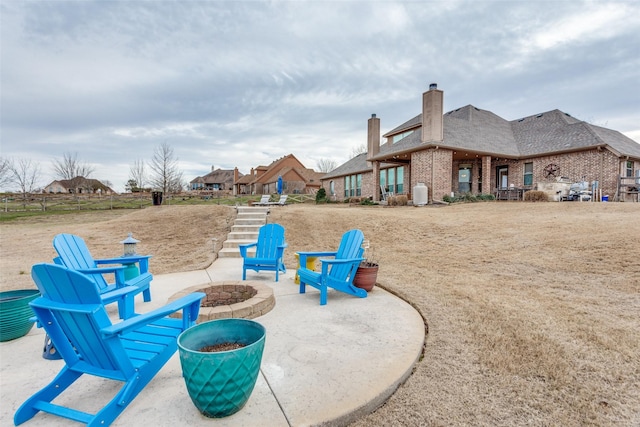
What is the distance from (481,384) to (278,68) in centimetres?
1281

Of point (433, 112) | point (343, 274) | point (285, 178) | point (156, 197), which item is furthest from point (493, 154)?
point (285, 178)

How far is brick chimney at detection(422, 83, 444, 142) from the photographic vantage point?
15.4m

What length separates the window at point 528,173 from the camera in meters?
17.2

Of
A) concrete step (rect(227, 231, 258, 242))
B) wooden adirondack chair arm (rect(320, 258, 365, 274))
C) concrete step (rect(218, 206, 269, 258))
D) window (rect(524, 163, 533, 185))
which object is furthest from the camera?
window (rect(524, 163, 533, 185))

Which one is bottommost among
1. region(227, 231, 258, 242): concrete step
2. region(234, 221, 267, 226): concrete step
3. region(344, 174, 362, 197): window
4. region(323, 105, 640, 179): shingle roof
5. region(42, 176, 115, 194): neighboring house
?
region(227, 231, 258, 242): concrete step

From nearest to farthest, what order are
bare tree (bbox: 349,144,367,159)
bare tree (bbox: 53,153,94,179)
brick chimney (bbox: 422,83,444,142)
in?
brick chimney (bbox: 422,83,444,142) → bare tree (bbox: 53,153,94,179) → bare tree (bbox: 349,144,367,159)

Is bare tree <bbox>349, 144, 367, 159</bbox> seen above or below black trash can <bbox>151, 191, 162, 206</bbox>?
above

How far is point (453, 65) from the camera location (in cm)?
1323

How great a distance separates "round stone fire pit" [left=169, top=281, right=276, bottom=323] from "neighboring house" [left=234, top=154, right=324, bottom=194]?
35.7m

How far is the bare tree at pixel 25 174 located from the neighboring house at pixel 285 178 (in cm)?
2316

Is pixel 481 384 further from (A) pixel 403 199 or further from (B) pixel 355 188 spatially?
(B) pixel 355 188

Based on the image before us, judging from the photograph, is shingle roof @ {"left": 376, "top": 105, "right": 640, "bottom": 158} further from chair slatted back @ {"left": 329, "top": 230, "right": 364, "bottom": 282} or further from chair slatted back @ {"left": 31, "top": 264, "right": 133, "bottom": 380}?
chair slatted back @ {"left": 31, "top": 264, "right": 133, "bottom": 380}

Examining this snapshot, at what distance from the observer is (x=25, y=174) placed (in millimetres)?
28234

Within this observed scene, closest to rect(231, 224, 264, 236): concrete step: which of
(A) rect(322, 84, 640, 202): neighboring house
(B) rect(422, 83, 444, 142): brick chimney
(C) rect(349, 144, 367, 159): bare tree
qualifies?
(A) rect(322, 84, 640, 202): neighboring house
